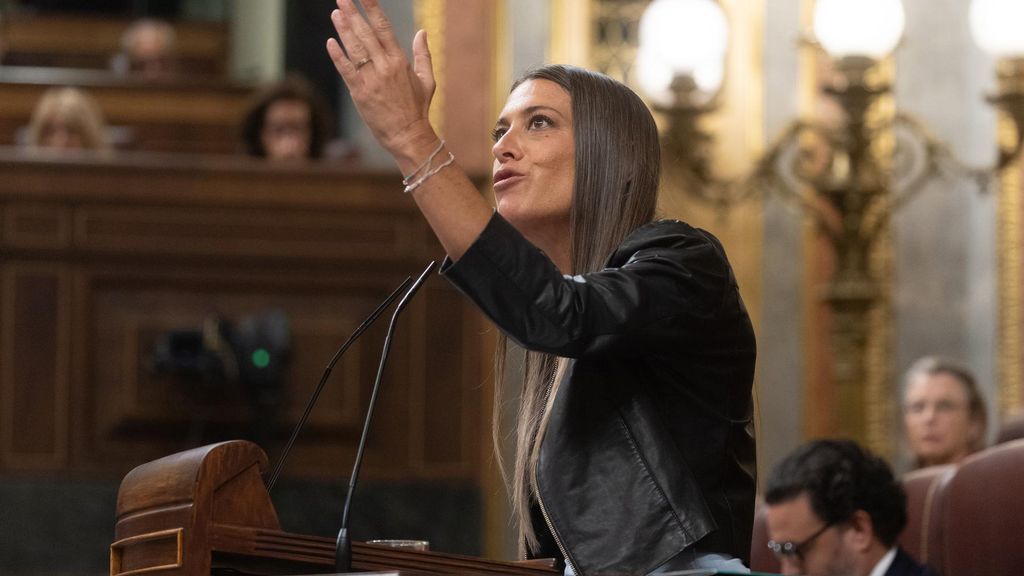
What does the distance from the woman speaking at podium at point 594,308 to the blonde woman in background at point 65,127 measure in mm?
4810

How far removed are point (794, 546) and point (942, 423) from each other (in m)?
1.60

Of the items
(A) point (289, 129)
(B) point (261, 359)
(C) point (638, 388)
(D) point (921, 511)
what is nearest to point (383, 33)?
(C) point (638, 388)

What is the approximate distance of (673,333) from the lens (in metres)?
2.21

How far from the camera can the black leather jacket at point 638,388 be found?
2.12m

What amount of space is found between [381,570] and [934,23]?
18.9ft

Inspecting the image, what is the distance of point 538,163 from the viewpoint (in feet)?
8.09

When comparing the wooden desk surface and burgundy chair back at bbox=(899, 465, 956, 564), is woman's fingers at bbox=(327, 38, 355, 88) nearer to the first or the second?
burgundy chair back at bbox=(899, 465, 956, 564)

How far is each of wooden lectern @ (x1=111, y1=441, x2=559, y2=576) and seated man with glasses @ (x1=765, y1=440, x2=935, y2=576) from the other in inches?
76.7

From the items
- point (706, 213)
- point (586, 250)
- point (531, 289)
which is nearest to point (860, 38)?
point (706, 213)

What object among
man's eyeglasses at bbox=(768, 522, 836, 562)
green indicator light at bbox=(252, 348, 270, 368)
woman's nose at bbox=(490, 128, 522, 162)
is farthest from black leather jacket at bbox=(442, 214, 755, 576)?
green indicator light at bbox=(252, 348, 270, 368)

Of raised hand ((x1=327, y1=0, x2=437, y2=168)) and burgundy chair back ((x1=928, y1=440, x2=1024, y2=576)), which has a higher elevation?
raised hand ((x1=327, y1=0, x2=437, y2=168))

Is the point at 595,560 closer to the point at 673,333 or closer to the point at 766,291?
the point at 673,333

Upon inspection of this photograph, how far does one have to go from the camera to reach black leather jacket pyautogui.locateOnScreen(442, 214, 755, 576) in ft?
6.95

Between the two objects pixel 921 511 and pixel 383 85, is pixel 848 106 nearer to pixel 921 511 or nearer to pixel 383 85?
pixel 921 511
